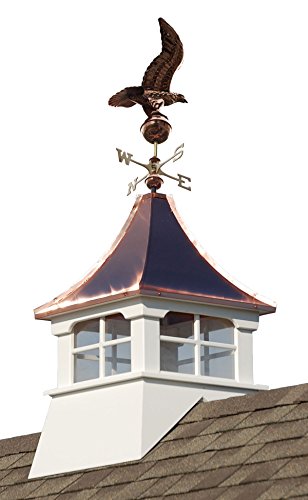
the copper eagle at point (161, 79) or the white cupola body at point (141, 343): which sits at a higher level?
the copper eagle at point (161, 79)

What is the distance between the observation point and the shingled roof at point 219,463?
61.3ft

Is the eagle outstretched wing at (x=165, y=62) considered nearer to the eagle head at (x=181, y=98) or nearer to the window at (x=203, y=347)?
the eagle head at (x=181, y=98)

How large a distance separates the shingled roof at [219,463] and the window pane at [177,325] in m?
1.40

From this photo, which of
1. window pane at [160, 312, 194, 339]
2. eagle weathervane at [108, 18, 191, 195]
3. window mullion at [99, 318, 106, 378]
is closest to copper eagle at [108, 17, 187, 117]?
eagle weathervane at [108, 18, 191, 195]

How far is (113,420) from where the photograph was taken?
72.2 ft

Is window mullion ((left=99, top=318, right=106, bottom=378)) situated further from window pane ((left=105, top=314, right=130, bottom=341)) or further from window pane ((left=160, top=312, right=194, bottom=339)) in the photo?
window pane ((left=160, top=312, right=194, bottom=339))

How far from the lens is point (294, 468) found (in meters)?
18.4

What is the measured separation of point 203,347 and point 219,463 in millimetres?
3751

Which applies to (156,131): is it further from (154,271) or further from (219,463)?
(219,463)

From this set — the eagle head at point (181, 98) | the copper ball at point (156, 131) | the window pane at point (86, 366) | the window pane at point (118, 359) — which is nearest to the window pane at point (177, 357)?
the window pane at point (118, 359)

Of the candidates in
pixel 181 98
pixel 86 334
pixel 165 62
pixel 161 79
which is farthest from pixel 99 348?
pixel 165 62

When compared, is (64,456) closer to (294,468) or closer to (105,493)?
(105,493)

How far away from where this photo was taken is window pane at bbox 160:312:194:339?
23.2m

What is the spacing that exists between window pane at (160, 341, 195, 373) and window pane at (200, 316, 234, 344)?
1.12 feet
